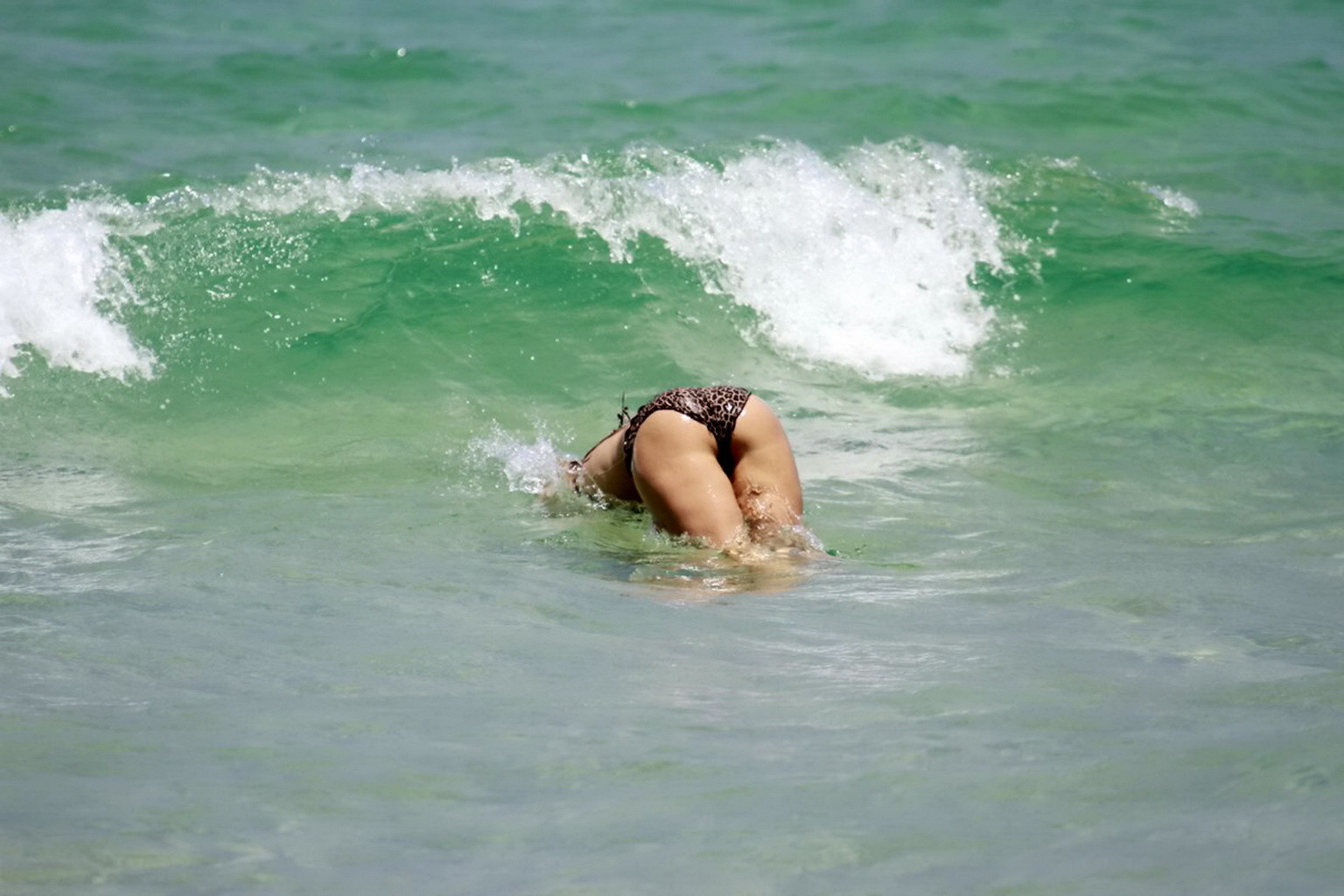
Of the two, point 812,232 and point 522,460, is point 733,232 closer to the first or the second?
point 812,232

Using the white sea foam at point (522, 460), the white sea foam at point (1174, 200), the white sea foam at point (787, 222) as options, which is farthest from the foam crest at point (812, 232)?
the white sea foam at point (522, 460)

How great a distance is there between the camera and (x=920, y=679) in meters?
3.39

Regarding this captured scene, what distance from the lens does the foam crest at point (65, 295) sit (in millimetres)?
8273

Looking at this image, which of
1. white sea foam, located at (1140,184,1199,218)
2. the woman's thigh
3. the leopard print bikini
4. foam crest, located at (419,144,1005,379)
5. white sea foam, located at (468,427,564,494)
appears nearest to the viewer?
the woman's thigh

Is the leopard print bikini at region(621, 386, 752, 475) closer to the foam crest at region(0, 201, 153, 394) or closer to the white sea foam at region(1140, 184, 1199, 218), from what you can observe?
the foam crest at region(0, 201, 153, 394)

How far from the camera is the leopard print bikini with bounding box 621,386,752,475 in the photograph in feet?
17.1

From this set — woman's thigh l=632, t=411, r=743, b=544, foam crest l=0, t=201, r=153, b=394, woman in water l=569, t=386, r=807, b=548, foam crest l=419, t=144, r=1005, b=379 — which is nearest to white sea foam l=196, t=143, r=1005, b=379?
foam crest l=419, t=144, r=1005, b=379

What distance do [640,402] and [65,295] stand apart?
3.43 meters

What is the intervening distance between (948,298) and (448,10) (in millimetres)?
7821

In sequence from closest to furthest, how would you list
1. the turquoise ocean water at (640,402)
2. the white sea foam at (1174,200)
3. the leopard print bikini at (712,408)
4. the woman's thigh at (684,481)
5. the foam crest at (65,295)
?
the turquoise ocean water at (640,402), the woman's thigh at (684,481), the leopard print bikini at (712,408), the foam crest at (65,295), the white sea foam at (1174,200)

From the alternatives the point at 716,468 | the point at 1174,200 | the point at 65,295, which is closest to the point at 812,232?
the point at 1174,200

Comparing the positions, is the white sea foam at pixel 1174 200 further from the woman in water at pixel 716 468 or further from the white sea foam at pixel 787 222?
the woman in water at pixel 716 468

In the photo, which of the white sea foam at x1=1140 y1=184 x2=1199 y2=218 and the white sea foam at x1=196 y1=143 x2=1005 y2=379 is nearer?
the white sea foam at x1=196 y1=143 x2=1005 y2=379

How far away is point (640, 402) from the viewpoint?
8219 millimetres
